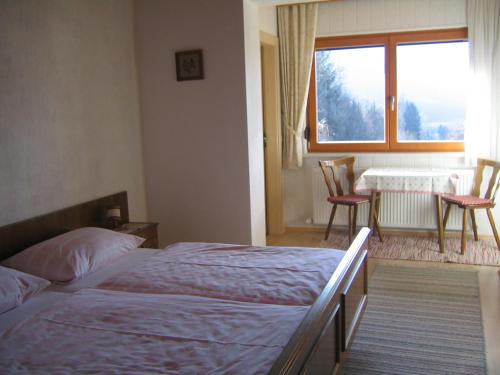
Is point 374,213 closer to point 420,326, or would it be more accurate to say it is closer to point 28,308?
point 420,326

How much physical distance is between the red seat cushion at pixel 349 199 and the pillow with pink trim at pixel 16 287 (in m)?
2.97

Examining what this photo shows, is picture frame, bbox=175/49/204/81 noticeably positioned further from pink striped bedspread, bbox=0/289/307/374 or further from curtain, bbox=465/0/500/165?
curtain, bbox=465/0/500/165

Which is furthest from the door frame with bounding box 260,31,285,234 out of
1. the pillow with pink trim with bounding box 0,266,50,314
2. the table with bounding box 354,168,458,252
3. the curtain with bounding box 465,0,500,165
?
the pillow with pink trim with bounding box 0,266,50,314

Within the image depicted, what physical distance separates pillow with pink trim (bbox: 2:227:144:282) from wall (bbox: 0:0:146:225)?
28 centimetres

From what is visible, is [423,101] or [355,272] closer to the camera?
[355,272]

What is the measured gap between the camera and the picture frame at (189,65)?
394 centimetres

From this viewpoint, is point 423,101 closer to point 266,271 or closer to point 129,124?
point 129,124

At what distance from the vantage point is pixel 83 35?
3416 millimetres

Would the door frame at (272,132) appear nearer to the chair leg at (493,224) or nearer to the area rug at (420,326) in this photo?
the area rug at (420,326)

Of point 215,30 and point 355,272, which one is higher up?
point 215,30

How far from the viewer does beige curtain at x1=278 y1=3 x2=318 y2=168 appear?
5.09m

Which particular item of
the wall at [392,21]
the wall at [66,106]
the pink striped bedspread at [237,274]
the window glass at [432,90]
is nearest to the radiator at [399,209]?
the wall at [392,21]

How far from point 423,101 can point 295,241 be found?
1.86 metres

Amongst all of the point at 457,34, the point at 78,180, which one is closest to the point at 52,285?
the point at 78,180
